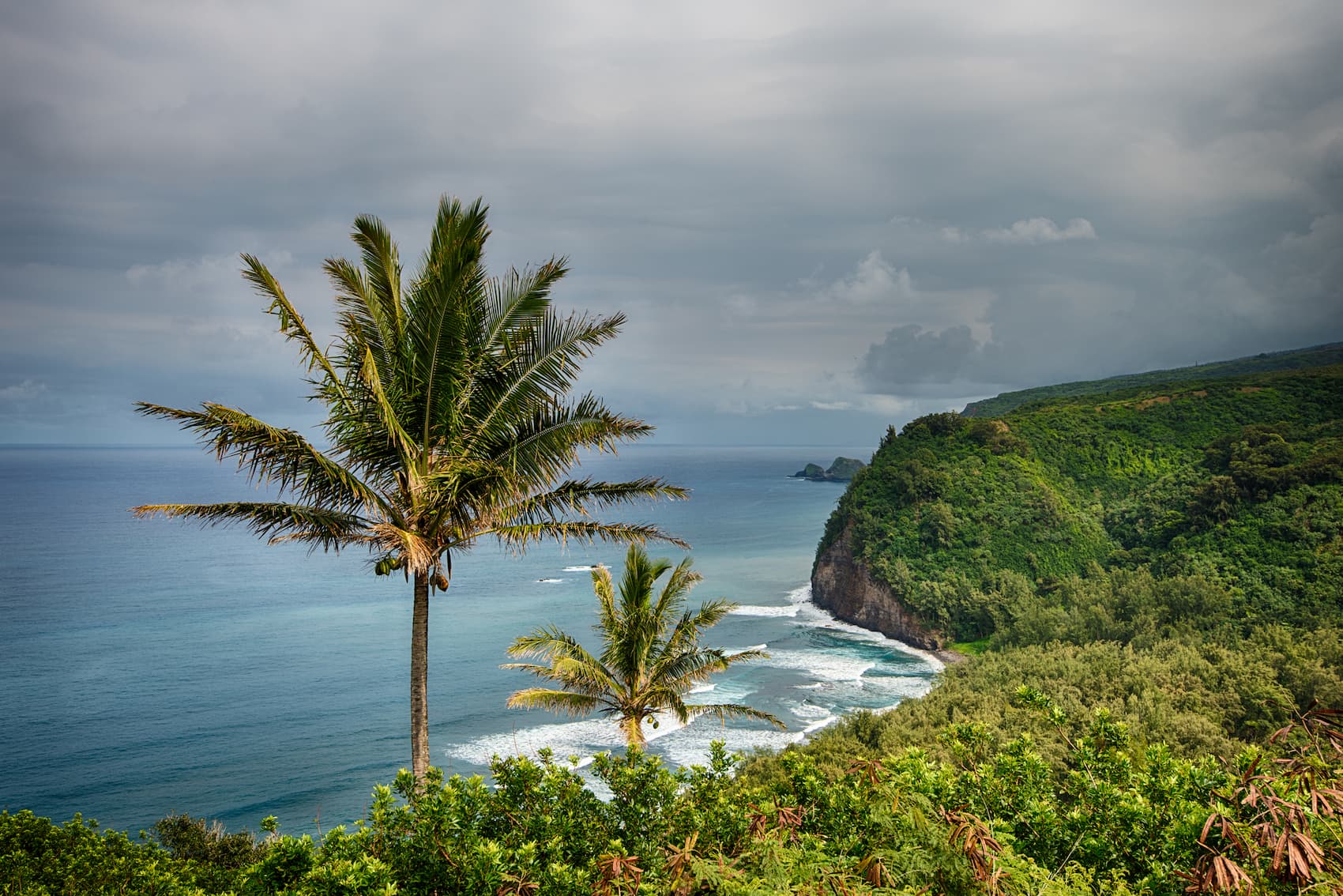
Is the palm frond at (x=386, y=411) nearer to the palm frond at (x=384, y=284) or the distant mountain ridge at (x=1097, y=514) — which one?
the palm frond at (x=384, y=284)

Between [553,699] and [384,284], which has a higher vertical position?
[384,284]

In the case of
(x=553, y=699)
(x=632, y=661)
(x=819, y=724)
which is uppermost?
(x=632, y=661)

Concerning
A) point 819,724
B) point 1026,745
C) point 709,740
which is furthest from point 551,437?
point 819,724

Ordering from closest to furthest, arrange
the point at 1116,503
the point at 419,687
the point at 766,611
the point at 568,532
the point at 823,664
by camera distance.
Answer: the point at 419,687 → the point at 568,532 → the point at 823,664 → the point at 766,611 → the point at 1116,503

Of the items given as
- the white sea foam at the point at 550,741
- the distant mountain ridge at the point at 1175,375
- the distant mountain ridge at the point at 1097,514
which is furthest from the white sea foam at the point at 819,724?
the distant mountain ridge at the point at 1175,375

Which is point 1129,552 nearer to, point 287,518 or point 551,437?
point 551,437

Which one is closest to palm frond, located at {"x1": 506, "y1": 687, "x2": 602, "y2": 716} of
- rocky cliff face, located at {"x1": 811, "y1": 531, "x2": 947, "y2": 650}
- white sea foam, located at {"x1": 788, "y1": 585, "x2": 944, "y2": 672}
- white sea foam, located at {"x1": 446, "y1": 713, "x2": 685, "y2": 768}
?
white sea foam, located at {"x1": 446, "y1": 713, "x2": 685, "y2": 768}
